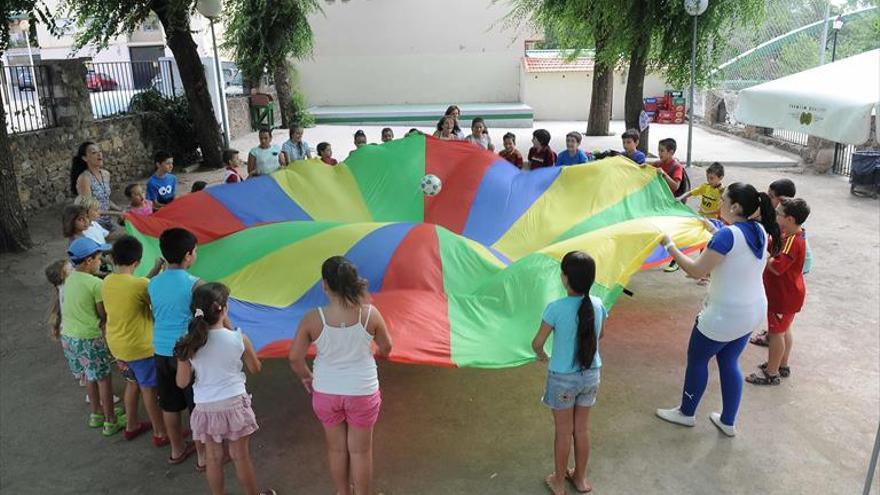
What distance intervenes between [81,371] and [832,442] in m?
4.65

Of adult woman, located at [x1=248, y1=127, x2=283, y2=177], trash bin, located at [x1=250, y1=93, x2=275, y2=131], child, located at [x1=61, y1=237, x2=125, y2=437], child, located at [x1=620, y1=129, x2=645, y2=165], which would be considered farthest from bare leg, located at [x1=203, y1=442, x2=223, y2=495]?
trash bin, located at [x1=250, y1=93, x2=275, y2=131]

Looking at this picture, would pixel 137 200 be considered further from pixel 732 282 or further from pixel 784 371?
pixel 784 371

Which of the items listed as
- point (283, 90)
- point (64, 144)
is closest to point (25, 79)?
point (64, 144)

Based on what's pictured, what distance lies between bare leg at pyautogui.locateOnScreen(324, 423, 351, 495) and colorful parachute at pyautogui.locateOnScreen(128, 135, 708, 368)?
0.49 meters

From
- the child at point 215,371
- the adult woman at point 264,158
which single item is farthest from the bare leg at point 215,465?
the adult woman at point 264,158

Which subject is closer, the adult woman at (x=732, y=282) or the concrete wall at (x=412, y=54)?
the adult woman at (x=732, y=282)

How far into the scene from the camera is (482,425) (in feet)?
13.9

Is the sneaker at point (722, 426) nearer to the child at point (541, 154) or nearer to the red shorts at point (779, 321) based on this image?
the red shorts at point (779, 321)

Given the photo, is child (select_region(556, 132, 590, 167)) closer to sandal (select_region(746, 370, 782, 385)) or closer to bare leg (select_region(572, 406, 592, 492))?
sandal (select_region(746, 370, 782, 385))

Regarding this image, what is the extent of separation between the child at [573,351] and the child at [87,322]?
8.54ft

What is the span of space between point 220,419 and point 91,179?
143 inches

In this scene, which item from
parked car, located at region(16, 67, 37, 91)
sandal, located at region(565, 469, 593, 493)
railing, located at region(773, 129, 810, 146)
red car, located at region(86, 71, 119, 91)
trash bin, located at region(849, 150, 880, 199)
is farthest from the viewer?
railing, located at region(773, 129, 810, 146)

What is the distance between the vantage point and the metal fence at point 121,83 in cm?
1226

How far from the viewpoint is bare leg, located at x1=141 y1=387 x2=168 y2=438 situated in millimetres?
3943
